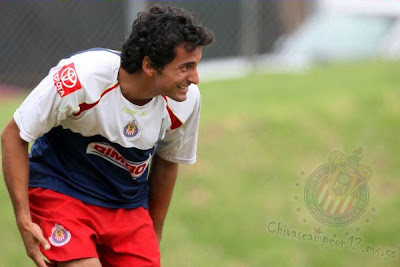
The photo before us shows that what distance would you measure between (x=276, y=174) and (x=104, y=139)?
13.4 ft

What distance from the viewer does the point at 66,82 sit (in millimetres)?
3828

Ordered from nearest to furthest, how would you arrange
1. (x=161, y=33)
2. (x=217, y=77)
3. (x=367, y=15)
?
(x=161, y=33)
(x=217, y=77)
(x=367, y=15)

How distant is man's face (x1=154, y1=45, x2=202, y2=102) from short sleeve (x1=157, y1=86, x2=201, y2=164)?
0.86ft

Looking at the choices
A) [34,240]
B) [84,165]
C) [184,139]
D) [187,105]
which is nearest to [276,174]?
[184,139]

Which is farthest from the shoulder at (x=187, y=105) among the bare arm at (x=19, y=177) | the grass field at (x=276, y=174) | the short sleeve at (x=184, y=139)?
the grass field at (x=276, y=174)

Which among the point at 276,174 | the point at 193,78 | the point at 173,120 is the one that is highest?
the point at 193,78

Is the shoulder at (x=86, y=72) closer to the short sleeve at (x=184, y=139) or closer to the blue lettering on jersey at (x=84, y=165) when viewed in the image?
the blue lettering on jersey at (x=84, y=165)

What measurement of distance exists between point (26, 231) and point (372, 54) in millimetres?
8493

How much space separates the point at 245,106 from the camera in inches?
356

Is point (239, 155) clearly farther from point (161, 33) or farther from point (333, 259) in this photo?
point (161, 33)

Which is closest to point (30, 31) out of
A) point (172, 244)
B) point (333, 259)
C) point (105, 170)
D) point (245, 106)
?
point (245, 106)

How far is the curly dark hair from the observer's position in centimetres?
385

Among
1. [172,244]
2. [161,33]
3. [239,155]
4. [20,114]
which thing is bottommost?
[172,244]

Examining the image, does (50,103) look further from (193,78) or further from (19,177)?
(193,78)
